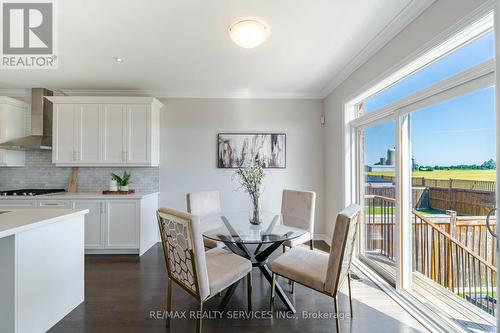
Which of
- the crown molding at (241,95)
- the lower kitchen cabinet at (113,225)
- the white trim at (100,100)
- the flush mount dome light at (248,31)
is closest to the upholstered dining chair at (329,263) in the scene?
the flush mount dome light at (248,31)

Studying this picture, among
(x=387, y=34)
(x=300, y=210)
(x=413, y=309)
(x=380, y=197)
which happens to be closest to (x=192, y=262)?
(x=300, y=210)

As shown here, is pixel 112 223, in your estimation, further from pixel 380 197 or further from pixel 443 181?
pixel 443 181

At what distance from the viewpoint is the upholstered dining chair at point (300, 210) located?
267 cm

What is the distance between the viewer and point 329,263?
5.31 ft

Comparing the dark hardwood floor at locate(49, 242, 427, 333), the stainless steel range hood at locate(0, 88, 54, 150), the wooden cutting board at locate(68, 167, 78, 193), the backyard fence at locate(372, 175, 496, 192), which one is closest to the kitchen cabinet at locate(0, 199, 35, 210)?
the wooden cutting board at locate(68, 167, 78, 193)

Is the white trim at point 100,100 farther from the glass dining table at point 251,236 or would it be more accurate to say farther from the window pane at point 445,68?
the window pane at point 445,68

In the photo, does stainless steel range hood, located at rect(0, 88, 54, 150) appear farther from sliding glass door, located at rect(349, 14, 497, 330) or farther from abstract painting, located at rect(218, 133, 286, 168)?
sliding glass door, located at rect(349, 14, 497, 330)

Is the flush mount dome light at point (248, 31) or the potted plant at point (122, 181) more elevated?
the flush mount dome light at point (248, 31)

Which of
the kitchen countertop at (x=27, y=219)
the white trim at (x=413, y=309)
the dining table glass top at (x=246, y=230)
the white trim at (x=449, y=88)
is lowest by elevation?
the white trim at (x=413, y=309)

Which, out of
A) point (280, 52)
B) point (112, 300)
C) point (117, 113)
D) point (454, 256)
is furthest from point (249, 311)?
point (117, 113)

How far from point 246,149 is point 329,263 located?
2497mm

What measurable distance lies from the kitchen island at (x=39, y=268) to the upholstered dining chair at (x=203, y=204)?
42.1 inches

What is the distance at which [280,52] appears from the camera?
8.16 ft

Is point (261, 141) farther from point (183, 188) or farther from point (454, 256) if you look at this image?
point (454, 256)
